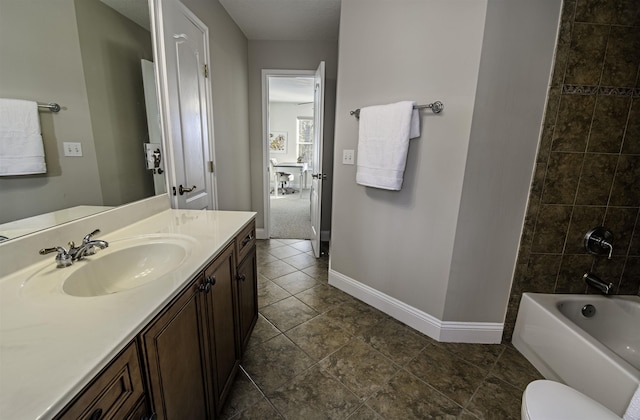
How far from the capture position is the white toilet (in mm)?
913

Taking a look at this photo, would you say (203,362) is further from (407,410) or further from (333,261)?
(333,261)

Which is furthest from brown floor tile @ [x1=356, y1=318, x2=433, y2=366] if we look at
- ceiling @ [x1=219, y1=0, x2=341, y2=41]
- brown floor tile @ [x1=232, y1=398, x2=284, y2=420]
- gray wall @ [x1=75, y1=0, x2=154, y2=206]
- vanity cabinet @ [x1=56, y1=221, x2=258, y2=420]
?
ceiling @ [x1=219, y1=0, x2=341, y2=41]

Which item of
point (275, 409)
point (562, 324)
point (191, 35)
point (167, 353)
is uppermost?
point (191, 35)

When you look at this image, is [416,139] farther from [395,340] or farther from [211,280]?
[211,280]

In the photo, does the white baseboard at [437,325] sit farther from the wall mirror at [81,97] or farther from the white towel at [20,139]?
the white towel at [20,139]

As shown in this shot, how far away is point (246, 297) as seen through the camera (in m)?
1.59

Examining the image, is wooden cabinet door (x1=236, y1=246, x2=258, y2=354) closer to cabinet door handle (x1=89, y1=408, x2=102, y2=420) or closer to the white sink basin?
the white sink basin

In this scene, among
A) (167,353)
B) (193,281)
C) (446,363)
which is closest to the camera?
(167,353)

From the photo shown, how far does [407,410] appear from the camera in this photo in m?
1.39

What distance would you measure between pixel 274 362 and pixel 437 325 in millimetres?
1092

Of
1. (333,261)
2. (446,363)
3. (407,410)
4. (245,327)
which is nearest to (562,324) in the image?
(446,363)

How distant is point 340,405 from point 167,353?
3.23 ft

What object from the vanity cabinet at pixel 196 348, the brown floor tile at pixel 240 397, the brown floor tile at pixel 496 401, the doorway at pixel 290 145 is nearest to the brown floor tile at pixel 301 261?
the brown floor tile at pixel 240 397

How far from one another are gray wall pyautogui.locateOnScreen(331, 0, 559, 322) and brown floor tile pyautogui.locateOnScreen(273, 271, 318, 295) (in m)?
0.72
